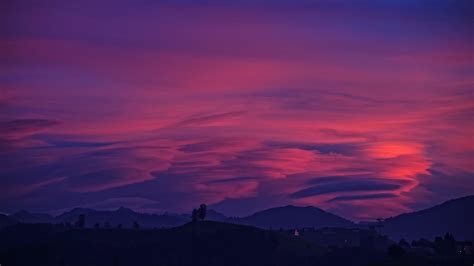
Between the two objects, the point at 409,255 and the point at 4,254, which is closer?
the point at 409,255

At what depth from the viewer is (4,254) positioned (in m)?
198

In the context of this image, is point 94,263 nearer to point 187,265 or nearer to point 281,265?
point 187,265

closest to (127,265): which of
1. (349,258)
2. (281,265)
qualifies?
(281,265)

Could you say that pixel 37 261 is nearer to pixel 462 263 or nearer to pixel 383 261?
pixel 383 261

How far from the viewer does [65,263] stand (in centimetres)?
19550

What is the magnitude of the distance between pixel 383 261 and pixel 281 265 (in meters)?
41.4

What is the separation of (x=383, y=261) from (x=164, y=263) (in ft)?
192

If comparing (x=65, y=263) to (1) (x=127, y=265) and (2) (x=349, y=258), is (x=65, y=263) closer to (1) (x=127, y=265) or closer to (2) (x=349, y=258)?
(1) (x=127, y=265)

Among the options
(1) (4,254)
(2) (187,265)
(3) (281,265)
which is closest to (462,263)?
(3) (281,265)

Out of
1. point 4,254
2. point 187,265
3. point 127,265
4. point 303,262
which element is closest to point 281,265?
point 303,262

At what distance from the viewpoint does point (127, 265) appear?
198875mm

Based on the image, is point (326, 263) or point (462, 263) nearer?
point (462, 263)

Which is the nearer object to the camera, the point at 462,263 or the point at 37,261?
the point at 462,263

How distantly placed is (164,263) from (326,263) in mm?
37960
